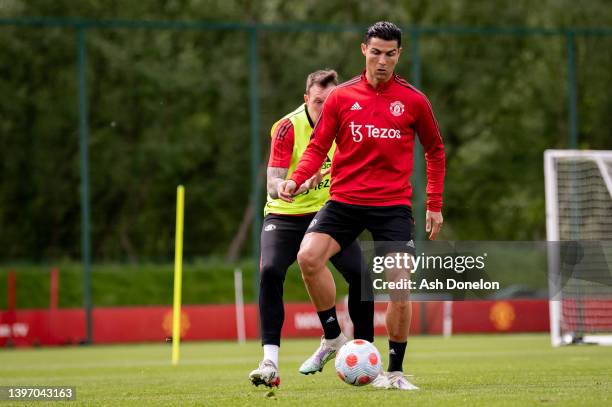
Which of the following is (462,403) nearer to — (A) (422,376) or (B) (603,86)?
(A) (422,376)

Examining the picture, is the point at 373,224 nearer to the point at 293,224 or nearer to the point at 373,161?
the point at 373,161

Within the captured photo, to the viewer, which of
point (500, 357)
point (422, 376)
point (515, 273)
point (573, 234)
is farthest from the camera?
point (515, 273)

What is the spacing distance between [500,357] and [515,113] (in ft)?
62.5

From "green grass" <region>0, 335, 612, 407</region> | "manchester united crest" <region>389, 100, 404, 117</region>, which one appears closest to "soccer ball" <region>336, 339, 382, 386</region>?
"green grass" <region>0, 335, 612, 407</region>

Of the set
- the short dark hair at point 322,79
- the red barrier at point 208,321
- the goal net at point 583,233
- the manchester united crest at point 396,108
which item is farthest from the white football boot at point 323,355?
the red barrier at point 208,321

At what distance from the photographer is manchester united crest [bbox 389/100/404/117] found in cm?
715

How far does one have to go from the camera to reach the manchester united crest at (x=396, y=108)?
715 cm

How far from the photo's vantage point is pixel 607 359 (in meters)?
10.9

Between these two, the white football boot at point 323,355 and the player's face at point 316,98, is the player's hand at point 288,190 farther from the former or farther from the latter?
the white football boot at point 323,355

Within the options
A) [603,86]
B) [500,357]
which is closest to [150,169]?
[603,86]

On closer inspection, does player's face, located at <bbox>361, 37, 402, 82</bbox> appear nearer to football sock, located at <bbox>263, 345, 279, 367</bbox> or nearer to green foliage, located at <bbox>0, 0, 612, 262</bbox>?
football sock, located at <bbox>263, 345, 279, 367</bbox>

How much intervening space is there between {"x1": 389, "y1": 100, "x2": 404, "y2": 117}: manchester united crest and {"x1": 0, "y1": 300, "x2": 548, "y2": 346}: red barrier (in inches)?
493

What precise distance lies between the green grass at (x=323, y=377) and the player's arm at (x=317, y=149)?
1257 mm

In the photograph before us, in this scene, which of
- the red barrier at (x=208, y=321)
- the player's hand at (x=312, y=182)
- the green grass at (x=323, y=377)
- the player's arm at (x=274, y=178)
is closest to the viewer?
the green grass at (x=323, y=377)
